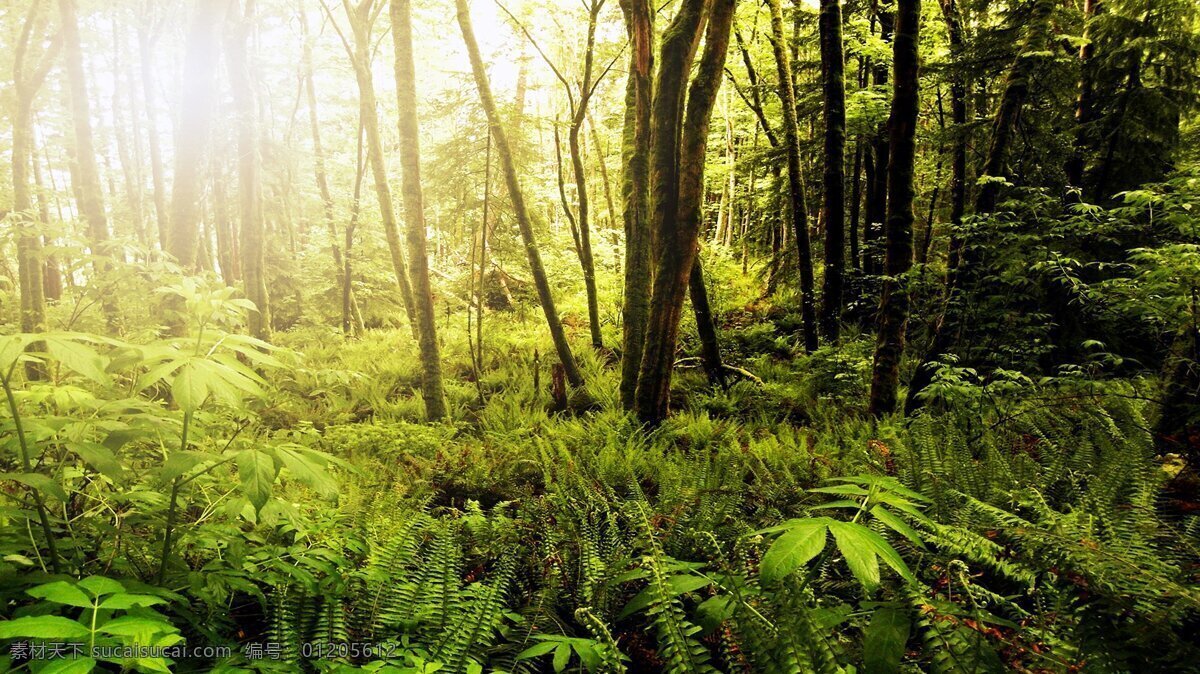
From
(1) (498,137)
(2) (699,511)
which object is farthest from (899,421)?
(1) (498,137)

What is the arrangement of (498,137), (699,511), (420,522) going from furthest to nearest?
(498,137)
(699,511)
(420,522)

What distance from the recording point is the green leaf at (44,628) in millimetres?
884

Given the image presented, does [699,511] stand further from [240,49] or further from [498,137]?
[240,49]

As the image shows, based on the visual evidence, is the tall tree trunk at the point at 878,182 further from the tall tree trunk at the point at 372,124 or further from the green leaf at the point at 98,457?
the green leaf at the point at 98,457

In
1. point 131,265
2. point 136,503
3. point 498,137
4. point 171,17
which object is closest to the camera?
point 136,503

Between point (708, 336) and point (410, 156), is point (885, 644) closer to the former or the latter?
point (708, 336)

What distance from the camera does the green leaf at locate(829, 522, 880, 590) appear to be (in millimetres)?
938

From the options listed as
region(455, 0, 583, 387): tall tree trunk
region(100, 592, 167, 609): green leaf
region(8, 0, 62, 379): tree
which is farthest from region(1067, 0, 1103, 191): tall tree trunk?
region(8, 0, 62, 379): tree

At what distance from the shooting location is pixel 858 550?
98 centimetres

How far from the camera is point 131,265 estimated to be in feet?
15.9

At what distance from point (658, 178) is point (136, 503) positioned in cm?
501

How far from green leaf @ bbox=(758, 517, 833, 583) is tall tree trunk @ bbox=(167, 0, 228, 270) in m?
7.98

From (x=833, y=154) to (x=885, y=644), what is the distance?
859cm

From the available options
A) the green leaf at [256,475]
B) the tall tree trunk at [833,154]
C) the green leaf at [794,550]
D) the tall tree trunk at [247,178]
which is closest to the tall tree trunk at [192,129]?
the tall tree trunk at [247,178]
